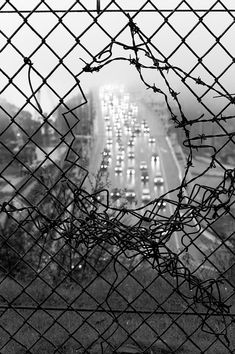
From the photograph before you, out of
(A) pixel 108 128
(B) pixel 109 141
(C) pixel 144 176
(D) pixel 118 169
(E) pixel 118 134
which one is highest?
(A) pixel 108 128

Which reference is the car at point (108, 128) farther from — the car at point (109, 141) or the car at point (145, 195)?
the car at point (145, 195)

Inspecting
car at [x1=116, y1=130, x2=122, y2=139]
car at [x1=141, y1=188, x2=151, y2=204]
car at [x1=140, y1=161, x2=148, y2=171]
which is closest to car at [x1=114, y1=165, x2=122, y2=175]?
car at [x1=141, y1=188, x2=151, y2=204]

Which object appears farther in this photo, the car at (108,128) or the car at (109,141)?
the car at (108,128)

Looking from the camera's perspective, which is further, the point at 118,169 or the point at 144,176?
the point at 144,176

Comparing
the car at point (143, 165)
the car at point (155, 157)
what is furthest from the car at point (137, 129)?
the car at point (143, 165)

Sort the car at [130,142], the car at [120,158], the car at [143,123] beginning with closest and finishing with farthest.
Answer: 1. the car at [143,123]
2. the car at [130,142]
3. the car at [120,158]

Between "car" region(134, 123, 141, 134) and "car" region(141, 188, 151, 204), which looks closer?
"car" region(134, 123, 141, 134)

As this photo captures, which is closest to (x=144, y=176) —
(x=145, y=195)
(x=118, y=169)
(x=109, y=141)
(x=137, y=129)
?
(x=118, y=169)

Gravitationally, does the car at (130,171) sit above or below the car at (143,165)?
below

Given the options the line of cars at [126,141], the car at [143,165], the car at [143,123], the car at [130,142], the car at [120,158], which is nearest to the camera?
the line of cars at [126,141]

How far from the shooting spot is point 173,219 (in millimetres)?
2213

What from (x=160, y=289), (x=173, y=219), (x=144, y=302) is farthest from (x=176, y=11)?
(x=160, y=289)

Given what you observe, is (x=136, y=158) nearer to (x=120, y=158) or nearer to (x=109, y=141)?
(x=120, y=158)

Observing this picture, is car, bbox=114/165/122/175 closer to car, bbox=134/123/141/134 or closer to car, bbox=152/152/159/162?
car, bbox=152/152/159/162
